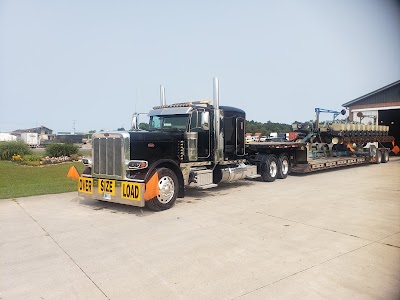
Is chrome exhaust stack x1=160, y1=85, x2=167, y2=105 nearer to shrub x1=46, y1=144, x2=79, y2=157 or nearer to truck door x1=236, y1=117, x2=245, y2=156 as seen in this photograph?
truck door x1=236, y1=117, x2=245, y2=156

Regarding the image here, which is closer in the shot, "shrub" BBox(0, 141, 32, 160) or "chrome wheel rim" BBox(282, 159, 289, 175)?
"chrome wheel rim" BBox(282, 159, 289, 175)

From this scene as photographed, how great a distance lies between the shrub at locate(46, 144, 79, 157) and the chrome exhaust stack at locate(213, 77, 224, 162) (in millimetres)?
14636

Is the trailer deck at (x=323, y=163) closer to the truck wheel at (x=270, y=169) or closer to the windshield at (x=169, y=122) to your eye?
the truck wheel at (x=270, y=169)

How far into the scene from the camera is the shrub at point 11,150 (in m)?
21.7

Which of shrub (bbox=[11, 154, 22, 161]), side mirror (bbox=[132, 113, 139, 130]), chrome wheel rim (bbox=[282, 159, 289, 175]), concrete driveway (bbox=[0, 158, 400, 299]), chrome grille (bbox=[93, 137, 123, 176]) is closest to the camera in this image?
concrete driveway (bbox=[0, 158, 400, 299])

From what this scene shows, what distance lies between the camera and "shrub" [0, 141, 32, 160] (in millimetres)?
21692

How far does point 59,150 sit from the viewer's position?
2123cm

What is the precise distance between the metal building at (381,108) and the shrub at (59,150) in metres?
20.2

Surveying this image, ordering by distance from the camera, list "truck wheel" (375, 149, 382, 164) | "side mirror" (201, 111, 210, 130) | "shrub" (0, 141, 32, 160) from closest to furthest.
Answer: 1. "side mirror" (201, 111, 210, 130)
2. "truck wheel" (375, 149, 382, 164)
3. "shrub" (0, 141, 32, 160)

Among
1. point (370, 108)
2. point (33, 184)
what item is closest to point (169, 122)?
point (33, 184)

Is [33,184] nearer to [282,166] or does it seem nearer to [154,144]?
[154,144]

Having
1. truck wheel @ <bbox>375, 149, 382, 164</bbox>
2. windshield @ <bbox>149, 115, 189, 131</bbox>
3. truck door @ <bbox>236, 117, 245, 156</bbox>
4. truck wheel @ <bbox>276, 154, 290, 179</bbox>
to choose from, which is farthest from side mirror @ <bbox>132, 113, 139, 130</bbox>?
truck wheel @ <bbox>375, 149, 382, 164</bbox>

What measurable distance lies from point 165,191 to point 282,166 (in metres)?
6.69

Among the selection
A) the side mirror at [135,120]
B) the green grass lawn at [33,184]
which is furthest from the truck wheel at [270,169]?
the green grass lawn at [33,184]
